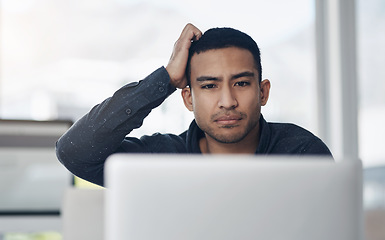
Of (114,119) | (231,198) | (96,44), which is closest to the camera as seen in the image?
(231,198)

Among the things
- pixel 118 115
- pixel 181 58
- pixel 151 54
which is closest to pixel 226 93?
pixel 181 58

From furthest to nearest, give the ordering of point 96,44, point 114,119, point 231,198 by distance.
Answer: point 96,44, point 114,119, point 231,198

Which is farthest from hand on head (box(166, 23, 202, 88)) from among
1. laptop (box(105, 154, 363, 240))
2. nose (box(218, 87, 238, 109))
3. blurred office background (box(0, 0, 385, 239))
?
blurred office background (box(0, 0, 385, 239))

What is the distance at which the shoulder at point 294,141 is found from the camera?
147cm

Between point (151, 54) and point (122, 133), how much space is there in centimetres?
236

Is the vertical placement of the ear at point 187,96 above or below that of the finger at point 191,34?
below

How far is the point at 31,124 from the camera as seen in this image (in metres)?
2.35

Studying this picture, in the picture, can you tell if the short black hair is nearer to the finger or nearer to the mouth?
the finger

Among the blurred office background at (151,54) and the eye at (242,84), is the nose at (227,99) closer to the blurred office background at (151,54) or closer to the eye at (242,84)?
the eye at (242,84)

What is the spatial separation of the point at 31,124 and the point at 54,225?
47 centimetres

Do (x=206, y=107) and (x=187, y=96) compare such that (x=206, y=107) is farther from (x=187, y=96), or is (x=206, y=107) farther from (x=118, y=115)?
(x=118, y=115)

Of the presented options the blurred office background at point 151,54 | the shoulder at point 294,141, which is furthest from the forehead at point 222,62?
the blurred office background at point 151,54

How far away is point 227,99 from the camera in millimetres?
1449

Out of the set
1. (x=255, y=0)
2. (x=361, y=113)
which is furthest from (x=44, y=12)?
(x=361, y=113)
